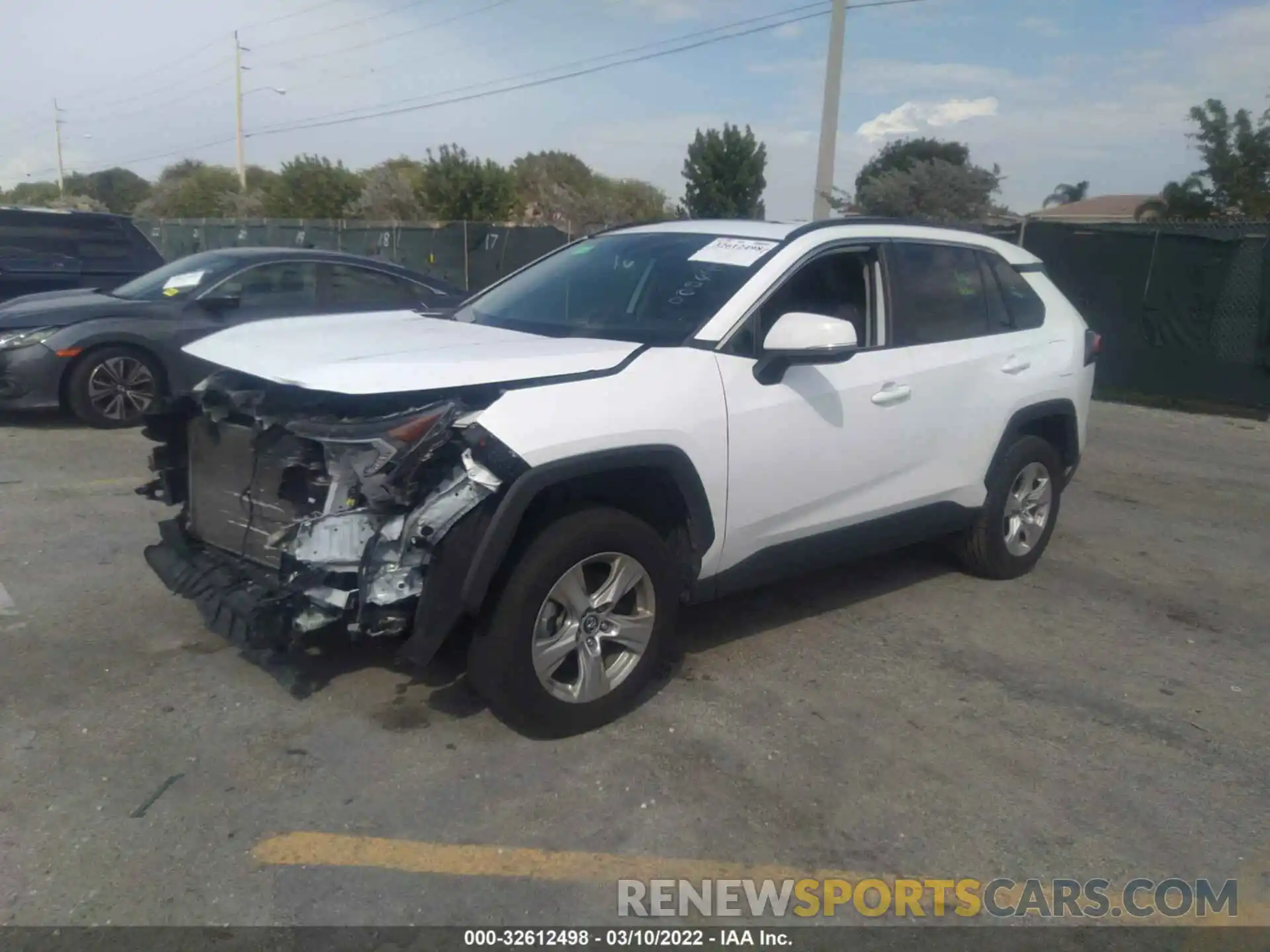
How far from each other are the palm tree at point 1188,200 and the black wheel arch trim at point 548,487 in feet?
74.6

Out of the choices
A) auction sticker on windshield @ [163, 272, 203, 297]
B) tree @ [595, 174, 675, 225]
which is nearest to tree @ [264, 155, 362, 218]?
tree @ [595, 174, 675, 225]

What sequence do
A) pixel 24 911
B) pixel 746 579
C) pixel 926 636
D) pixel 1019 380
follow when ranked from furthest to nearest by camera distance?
1. pixel 1019 380
2. pixel 926 636
3. pixel 746 579
4. pixel 24 911

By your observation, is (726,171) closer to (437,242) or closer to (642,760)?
(437,242)

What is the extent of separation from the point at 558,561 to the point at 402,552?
52 cm

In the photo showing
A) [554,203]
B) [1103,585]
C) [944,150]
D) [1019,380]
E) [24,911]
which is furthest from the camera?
[944,150]

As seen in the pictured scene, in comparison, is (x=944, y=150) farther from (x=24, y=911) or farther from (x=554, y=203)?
(x=24, y=911)

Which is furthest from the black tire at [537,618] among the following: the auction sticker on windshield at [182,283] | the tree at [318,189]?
the tree at [318,189]

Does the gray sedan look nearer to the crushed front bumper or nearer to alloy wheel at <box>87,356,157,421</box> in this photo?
alloy wheel at <box>87,356,157,421</box>

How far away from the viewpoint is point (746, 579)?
4.40 metres

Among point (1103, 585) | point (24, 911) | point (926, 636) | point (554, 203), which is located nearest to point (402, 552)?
point (24, 911)

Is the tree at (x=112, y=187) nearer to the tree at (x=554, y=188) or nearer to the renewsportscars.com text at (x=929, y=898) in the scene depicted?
the tree at (x=554, y=188)

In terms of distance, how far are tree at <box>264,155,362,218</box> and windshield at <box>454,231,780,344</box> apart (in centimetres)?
3794

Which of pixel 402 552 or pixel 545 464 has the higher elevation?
pixel 545 464

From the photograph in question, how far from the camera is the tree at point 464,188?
34062 millimetres
